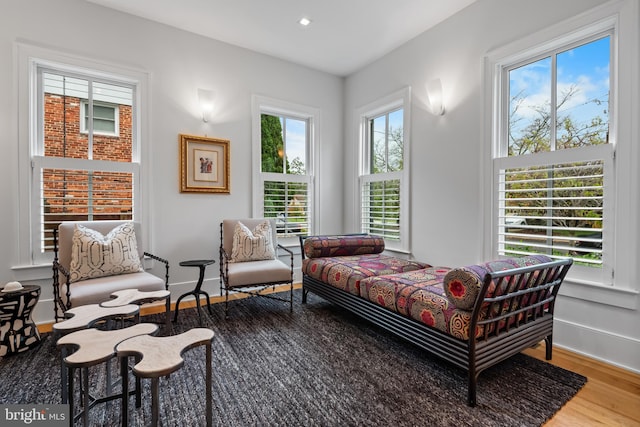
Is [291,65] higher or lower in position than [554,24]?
higher

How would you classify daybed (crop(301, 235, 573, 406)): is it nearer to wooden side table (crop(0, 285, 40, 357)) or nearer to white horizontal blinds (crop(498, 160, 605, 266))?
white horizontal blinds (crop(498, 160, 605, 266))

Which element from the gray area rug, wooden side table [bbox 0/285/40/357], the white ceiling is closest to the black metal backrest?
the gray area rug

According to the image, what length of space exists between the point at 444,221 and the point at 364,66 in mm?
2490

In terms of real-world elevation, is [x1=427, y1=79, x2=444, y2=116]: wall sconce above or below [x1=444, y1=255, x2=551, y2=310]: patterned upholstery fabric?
above

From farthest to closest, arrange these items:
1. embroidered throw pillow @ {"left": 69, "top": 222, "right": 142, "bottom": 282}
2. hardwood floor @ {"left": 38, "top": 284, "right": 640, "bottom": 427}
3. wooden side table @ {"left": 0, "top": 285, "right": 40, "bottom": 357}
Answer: embroidered throw pillow @ {"left": 69, "top": 222, "right": 142, "bottom": 282}
wooden side table @ {"left": 0, "top": 285, "right": 40, "bottom": 357}
hardwood floor @ {"left": 38, "top": 284, "right": 640, "bottom": 427}

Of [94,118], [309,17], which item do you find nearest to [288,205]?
[309,17]

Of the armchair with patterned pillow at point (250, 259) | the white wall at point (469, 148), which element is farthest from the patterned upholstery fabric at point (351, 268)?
the white wall at point (469, 148)

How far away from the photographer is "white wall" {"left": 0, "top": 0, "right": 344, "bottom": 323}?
2.74 meters

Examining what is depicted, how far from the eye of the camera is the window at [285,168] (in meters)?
4.12

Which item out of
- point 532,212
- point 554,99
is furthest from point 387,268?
point 554,99

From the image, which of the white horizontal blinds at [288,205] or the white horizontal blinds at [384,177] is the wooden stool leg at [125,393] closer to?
the white horizontal blinds at [288,205]

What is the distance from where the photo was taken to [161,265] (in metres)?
3.39

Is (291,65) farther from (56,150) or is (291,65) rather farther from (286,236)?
(56,150)

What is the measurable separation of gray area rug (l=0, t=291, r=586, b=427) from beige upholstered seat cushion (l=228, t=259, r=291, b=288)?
1.75 feet
